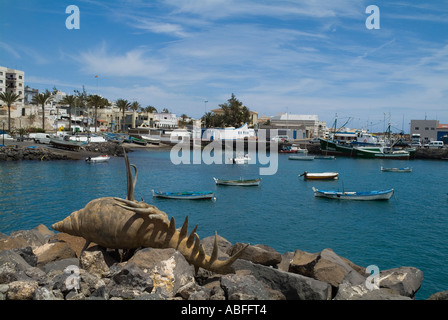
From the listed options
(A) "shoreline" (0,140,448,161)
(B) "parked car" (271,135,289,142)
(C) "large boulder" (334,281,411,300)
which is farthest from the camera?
(B) "parked car" (271,135,289,142)

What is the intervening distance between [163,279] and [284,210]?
1150 inches

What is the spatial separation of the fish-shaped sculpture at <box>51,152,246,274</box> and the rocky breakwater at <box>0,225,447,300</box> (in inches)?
14.8

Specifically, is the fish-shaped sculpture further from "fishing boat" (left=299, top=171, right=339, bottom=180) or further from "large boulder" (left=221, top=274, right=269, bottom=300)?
"fishing boat" (left=299, top=171, right=339, bottom=180)

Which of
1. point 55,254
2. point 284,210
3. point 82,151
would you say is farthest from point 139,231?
point 82,151

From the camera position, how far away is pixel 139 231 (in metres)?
10.6

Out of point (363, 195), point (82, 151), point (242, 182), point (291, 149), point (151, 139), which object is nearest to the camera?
point (363, 195)

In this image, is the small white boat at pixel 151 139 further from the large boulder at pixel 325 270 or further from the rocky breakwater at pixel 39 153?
the large boulder at pixel 325 270

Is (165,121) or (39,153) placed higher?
(165,121)

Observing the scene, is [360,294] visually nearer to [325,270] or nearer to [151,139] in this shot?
[325,270]

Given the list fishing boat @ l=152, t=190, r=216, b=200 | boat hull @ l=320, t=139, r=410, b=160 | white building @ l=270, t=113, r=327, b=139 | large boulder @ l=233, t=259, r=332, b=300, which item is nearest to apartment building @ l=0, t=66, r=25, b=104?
white building @ l=270, t=113, r=327, b=139

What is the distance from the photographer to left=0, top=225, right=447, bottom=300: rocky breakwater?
8.71m

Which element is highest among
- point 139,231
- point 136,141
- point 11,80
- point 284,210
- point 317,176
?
point 11,80

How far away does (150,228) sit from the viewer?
1063 centimetres

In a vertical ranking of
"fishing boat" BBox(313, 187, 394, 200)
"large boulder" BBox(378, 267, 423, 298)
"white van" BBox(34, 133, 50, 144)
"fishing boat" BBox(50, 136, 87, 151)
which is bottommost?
"fishing boat" BBox(313, 187, 394, 200)
